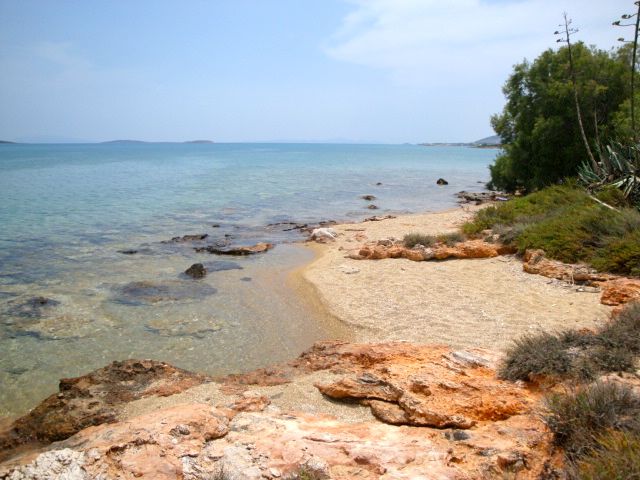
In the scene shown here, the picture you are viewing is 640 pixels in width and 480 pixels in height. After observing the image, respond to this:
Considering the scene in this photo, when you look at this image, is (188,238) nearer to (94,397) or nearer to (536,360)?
(94,397)

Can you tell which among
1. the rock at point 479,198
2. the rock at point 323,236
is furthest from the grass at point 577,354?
the rock at point 479,198

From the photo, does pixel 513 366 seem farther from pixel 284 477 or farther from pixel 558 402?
pixel 284 477

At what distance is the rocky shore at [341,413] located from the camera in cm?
348

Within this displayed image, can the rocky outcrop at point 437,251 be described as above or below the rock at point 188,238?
above

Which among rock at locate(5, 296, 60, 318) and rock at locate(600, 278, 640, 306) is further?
rock at locate(5, 296, 60, 318)

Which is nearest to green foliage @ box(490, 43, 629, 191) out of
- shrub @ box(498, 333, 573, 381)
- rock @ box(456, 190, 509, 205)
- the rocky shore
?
rock @ box(456, 190, 509, 205)

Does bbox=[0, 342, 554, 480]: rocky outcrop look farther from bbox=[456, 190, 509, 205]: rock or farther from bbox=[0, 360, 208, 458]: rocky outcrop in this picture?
bbox=[456, 190, 509, 205]: rock

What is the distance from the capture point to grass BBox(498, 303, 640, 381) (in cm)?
436

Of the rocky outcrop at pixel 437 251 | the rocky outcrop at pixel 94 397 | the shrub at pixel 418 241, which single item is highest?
the shrub at pixel 418 241

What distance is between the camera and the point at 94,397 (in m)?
5.44

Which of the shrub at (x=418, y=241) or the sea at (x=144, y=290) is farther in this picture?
the shrub at (x=418, y=241)

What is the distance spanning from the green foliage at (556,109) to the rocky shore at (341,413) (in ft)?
44.1

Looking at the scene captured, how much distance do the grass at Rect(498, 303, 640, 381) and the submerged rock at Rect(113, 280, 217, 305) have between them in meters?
7.64

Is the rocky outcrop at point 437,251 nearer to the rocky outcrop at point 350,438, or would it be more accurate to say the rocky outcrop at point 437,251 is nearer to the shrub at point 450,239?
the shrub at point 450,239
